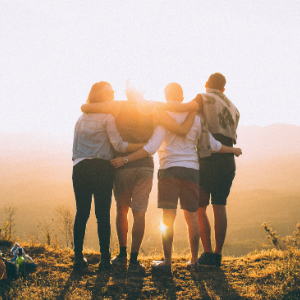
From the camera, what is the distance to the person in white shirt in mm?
3230

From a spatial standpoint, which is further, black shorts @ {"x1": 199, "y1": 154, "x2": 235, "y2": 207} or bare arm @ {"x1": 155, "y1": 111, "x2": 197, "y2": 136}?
black shorts @ {"x1": 199, "y1": 154, "x2": 235, "y2": 207}

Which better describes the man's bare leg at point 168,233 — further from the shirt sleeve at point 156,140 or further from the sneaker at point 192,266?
the shirt sleeve at point 156,140

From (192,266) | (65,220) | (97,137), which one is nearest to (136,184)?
(97,137)

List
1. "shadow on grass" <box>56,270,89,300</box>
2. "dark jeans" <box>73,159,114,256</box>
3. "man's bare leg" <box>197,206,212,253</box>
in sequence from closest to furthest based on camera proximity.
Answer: "shadow on grass" <box>56,270,89,300</box>, "dark jeans" <box>73,159,114,256</box>, "man's bare leg" <box>197,206,212,253</box>

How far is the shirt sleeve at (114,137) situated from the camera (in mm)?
3273

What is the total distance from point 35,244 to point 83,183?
1974 mm

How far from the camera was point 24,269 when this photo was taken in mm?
3170

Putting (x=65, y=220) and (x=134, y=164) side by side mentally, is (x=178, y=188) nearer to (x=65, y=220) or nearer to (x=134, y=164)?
(x=134, y=164)

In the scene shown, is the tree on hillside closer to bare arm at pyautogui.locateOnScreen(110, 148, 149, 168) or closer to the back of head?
bare arm at pyautogui.locateOnScreen(110, 148, 149, 168)

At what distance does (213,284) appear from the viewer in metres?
2.94

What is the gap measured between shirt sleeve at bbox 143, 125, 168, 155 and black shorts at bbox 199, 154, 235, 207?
0.65 meters

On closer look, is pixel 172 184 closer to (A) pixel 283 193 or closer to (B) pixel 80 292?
(B) pixel 80 292

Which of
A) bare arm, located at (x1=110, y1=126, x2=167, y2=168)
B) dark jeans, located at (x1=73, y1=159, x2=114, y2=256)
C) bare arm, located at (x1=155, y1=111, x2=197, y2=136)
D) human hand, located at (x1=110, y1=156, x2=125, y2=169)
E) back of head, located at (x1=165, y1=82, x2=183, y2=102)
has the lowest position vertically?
dark jeans, located at (x1=73, y1=159, x2=114, y2=256)

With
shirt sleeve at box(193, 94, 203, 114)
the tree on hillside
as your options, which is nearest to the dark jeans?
shirt sleeve at box(193, 94, 203, 114)
